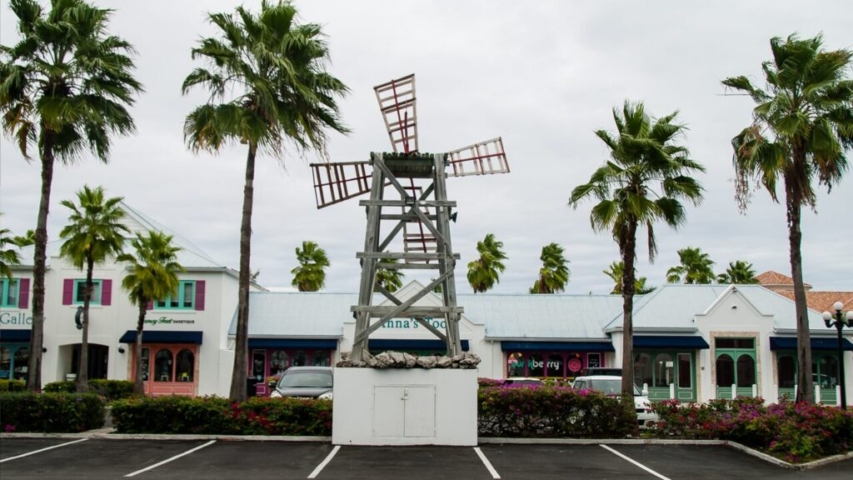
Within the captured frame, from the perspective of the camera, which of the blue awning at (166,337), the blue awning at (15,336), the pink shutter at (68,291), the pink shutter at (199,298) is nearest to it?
the blue awning at (15,336)

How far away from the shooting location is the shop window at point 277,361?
1526 inches

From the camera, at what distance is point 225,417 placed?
18844mm

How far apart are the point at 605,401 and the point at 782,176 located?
7777 mm

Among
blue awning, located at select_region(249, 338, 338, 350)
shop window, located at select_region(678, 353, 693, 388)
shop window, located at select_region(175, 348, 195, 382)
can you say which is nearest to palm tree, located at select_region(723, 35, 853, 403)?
shop window, located at select_region(678, 353, 693, 388)

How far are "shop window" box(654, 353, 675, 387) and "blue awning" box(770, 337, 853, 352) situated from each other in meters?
4.35

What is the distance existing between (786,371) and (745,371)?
1916 mm

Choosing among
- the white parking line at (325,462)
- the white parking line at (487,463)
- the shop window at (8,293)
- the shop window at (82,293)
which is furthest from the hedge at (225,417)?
the shop window at (8,293)

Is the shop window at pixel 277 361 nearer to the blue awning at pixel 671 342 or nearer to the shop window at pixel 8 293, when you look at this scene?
the shop window at pixel 8 293

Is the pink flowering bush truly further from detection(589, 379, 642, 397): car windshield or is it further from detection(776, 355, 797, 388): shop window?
detection(776, 355, 797, 388): shop window

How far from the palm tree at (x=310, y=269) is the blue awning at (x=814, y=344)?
1096 inches

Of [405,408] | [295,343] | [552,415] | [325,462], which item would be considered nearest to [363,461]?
[325,462]

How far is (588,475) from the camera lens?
1430 centimetres

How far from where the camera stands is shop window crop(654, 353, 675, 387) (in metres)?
36.8

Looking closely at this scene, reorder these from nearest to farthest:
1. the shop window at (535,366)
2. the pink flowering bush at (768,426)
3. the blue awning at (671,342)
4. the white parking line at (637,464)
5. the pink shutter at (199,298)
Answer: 1. the white parking line at (637,464)
2. the pink flowering bush at (768,426)
3. the blue awning at (671,342)
4. the pink shutter at (199,298)
5. the shop window at (535,366)
